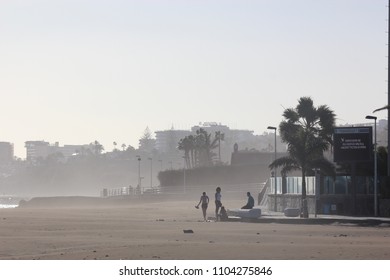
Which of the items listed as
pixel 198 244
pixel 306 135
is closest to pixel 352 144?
pixel 306 135

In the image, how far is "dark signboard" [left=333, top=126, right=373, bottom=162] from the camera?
47.4 metres

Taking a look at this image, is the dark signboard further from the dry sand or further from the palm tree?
the dry sand

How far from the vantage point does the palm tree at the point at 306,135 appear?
50969 mm

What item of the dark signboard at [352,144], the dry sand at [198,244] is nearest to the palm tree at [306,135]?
the dark signboard at [352,144]

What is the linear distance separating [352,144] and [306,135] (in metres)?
4.14

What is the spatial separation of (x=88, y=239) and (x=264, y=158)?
116801 mm

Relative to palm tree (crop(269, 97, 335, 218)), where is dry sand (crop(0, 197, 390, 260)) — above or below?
below

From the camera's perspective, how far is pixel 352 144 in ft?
156

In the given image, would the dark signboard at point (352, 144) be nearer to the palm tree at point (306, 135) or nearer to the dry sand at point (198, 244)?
the palm tree at point (306, 135)

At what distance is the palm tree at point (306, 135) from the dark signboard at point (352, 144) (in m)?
2.39

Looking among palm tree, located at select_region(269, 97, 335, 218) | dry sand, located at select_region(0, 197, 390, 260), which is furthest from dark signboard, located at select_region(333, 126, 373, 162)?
dry sand, located at select_region(0, 197, 390, 260)

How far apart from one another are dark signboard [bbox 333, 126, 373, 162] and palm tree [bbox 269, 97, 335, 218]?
7.83ft

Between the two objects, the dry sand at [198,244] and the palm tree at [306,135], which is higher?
the palm tree at [306,135]

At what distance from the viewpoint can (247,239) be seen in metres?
28.8
